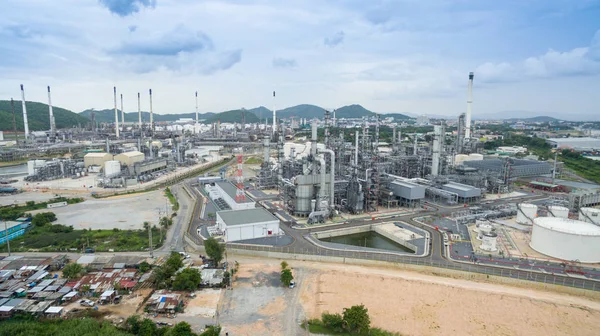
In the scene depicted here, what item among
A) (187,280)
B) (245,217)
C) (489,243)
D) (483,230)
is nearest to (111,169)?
(245,217)

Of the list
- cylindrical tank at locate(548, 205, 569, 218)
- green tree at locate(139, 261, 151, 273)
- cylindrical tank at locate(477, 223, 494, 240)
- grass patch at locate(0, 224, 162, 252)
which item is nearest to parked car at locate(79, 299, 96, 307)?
green tree at locate(139, 261, 151, 273)

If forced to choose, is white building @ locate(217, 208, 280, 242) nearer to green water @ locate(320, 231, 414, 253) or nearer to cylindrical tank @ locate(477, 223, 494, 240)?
green water @ locate(320, 231, 414, 253)

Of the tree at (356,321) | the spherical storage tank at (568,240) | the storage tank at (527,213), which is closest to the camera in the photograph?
the tree at (356,321)

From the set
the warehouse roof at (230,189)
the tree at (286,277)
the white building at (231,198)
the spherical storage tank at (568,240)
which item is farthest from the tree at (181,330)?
the spherical storage tank at (568,240)

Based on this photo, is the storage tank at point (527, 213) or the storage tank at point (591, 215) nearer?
the storage tank at point (591, 215)

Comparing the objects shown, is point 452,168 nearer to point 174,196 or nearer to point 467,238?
point 467,238

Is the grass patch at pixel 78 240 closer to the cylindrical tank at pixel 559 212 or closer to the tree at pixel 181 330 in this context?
the tree at pixel 181 330
